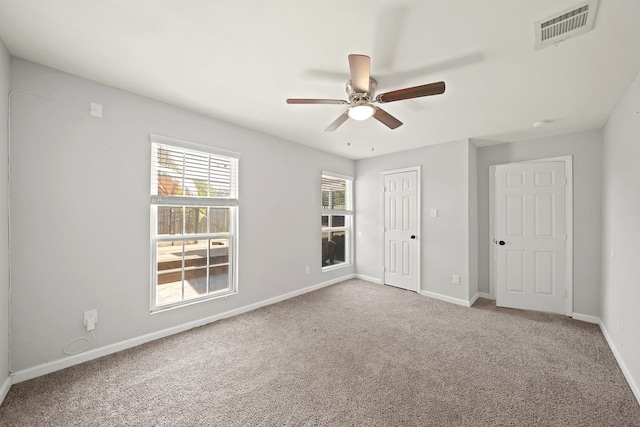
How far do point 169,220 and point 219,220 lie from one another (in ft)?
1.89

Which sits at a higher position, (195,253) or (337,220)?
(337,220)

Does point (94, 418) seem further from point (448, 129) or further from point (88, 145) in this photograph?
point (448, 129)

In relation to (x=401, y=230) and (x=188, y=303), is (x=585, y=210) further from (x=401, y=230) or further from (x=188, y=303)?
(x=188, y=303)

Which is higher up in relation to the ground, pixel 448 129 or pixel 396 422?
pixel 448 129

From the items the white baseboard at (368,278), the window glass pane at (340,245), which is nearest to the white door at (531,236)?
the white baseboard at (368,278)

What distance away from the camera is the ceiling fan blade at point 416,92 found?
1754 mm

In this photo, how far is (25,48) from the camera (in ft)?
6.12

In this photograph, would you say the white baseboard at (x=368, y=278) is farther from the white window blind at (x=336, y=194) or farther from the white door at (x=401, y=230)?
the white window blind at (x=336, y=194)

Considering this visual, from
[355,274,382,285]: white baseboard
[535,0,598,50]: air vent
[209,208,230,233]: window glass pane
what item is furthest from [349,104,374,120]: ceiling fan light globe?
[355,274,382,285]: white baseboard

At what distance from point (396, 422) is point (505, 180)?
3630mm

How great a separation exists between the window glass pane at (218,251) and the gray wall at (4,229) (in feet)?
5.28

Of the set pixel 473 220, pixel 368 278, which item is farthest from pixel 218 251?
pixel 473 220

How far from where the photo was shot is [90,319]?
2268mm

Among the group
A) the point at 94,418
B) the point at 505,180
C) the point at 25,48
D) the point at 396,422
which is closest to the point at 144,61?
the point at 25,48
